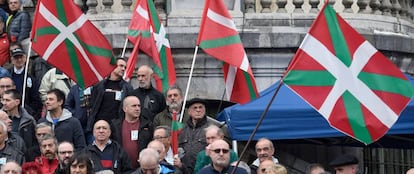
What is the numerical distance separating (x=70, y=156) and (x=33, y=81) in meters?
3.96

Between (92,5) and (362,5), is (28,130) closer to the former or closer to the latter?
(92,5)

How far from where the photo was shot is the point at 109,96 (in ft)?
63.4

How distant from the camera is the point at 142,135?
18.3 metres

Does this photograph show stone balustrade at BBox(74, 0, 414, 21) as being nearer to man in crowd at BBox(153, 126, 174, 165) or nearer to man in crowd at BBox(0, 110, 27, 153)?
man in crowd at BBox(153, 126, 174, 165)

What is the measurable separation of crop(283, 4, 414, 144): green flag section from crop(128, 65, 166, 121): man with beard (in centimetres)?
365

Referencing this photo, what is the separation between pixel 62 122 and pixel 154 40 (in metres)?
2.09

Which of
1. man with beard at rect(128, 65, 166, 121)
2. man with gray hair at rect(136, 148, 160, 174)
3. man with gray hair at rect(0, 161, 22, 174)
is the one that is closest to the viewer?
man with gray hair at rect(0, 161, 22, 174)

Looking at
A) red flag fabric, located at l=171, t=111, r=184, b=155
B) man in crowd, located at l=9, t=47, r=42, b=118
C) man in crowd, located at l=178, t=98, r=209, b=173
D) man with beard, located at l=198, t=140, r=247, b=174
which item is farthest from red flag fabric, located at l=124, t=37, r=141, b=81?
man with beard, located at l=198, t=140, r=247, b=174

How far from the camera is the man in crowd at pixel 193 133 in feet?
60.2

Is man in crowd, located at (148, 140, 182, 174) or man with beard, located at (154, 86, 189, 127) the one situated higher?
man with beard, located at (154, 86, 189, 127)

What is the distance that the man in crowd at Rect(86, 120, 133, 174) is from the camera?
17.5 metres

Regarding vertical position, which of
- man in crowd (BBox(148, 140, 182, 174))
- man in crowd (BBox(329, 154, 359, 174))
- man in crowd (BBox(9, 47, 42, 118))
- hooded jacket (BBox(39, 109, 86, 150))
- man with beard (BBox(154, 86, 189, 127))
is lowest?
man in crowd (BBox(329, 154, 359, 174))

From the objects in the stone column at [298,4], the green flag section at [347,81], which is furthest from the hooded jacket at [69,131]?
the stone column at [298,4]

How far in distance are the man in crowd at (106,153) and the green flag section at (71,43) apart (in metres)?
1.24
